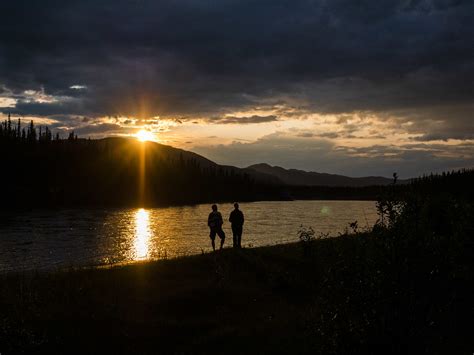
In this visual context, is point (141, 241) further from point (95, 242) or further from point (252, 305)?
point (252, 305)

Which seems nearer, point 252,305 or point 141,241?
point 252,305

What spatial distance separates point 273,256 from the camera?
93.0ft

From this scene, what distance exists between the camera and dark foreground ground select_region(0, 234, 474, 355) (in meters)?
9.11

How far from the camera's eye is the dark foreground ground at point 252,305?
9.11m

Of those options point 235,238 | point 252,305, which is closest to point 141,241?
point 235,238

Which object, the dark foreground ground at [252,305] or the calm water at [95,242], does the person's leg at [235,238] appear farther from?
the calm water at [95,242]

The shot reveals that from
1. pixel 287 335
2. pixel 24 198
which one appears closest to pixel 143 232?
pixel 287 335

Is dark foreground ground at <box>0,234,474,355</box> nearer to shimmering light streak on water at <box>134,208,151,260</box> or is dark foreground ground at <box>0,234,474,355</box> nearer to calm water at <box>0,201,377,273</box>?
calm water at <box>0,201,377,273</box>

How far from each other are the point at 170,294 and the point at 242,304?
11.1ft

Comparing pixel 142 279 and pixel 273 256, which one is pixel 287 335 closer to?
Result: pixel 142 279

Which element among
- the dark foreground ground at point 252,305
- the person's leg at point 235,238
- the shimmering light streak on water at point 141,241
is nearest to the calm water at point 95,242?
the shimmering light streak on water at point 141,241

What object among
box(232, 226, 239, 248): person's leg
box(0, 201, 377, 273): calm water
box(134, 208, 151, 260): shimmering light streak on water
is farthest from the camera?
box(134, 208, 151, 260): shimmering light streak on water

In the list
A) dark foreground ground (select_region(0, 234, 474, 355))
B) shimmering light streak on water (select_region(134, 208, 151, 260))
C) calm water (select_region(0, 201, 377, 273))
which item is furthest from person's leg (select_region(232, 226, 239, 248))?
shimmering light streak on water (select_region(134, 208, 151, 260))

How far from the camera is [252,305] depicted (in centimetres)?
2039
